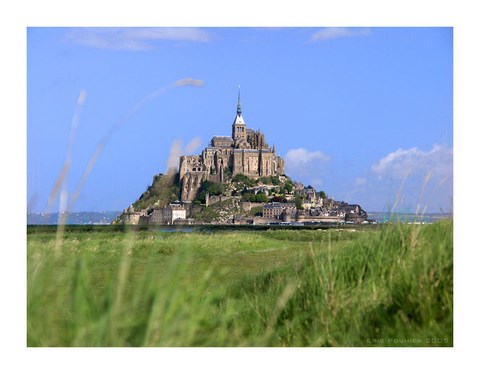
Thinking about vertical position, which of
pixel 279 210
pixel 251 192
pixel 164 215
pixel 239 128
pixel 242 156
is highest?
pixel 239 128

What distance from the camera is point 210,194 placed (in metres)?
34.5

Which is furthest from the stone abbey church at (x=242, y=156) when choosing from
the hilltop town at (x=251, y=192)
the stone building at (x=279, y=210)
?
the stone building at (x=279, y=210)

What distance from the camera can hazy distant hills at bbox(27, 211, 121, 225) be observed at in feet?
8.27

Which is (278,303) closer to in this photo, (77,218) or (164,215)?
(77,218)

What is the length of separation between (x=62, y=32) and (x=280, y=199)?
119ft

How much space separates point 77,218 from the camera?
102 inches

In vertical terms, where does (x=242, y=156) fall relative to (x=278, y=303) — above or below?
above

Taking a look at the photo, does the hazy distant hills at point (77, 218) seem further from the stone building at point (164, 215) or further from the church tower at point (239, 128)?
the church tower at point (239, 128)

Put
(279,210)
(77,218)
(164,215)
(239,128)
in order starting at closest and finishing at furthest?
(77,218)
(164,215)
(279,210)
(239,128)

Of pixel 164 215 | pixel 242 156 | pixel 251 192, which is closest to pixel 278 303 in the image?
pixel 164 215
